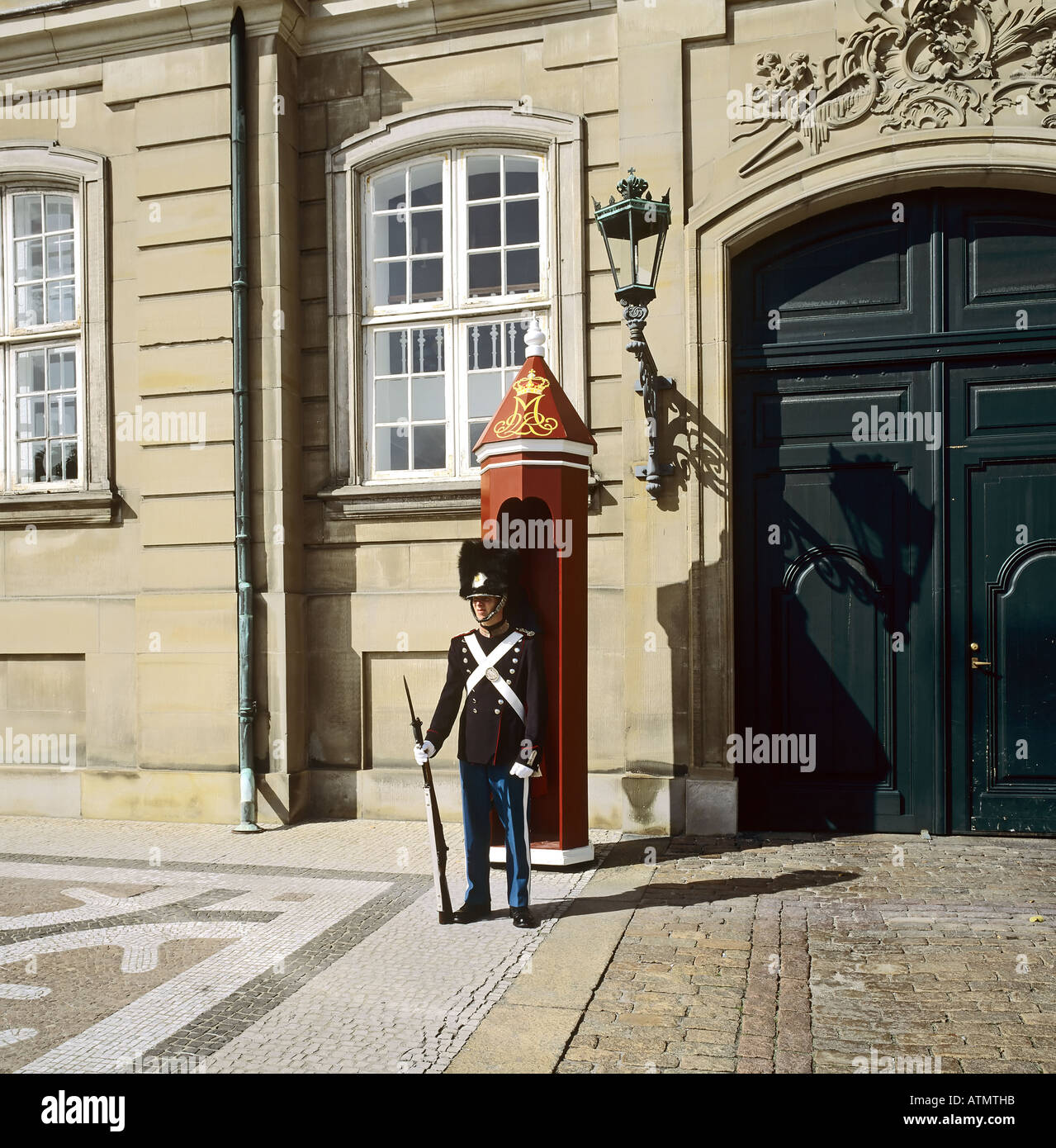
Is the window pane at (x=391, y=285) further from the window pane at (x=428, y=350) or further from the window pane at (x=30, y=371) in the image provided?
the window pane at (x=30, y=371)

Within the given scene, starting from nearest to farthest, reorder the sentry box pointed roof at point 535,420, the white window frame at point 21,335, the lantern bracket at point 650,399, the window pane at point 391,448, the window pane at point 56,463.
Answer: the sentry box pointed roof at point 535,420
the lantern bracket at point 650,399
the window pane at point 391,448
the white window frame at point 21,335
the window pane at point 56,463

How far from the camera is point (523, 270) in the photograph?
8188mm

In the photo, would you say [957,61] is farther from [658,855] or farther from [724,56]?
[658,855]

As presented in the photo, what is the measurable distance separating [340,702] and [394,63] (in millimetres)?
5073

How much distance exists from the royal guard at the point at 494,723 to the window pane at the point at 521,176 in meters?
3.88

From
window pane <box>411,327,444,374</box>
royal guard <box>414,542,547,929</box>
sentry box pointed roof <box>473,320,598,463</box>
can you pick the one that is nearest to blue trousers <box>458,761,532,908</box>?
royal guard <box>414,542,547,929</box>

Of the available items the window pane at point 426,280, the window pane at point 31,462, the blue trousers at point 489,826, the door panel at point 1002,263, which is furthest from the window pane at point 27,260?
the door panel at point 1002,263

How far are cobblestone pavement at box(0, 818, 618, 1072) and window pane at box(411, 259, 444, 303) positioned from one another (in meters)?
4.20

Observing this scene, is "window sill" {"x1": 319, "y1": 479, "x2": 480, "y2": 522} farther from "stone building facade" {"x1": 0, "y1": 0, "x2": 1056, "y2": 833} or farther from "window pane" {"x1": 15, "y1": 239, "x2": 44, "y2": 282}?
"window pane" {"x1": 15, "y1": 239, "x2": 44, "y2": 282}

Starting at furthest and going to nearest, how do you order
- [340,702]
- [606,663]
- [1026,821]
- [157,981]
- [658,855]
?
[340,702]
[606,663]
[1026,821]
[658,855]
[157,981]

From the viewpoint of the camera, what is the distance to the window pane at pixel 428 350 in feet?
27.6

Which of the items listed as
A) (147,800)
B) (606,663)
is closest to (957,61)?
(606,663)

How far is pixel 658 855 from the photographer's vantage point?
6.69 m

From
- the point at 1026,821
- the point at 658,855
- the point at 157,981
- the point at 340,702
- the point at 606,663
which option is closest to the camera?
the point at 157,981
